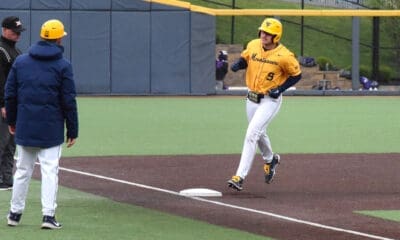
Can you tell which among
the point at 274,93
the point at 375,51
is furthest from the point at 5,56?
the point at 375,51

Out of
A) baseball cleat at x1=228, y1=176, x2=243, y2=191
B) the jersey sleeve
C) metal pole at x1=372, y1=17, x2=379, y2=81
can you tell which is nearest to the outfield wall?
metal pole at x1=372, y1=17, x2=379, y2=81

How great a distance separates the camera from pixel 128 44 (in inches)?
1414

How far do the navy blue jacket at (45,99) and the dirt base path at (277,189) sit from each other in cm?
186

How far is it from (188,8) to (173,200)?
79.5 ft

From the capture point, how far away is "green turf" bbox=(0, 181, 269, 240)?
32.6 ft

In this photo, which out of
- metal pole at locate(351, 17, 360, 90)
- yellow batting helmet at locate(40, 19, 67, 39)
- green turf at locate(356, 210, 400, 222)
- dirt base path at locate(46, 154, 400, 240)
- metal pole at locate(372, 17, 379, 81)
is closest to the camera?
yellow batting helmet at locate(40, 19, 67, 39)

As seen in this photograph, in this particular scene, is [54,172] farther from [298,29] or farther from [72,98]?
[298,29]

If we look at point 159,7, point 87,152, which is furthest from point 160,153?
point 159,7

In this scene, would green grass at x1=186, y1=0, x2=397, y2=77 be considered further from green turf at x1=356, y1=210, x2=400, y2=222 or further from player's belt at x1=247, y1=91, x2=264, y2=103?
green turf at x1=356, y1=210, x2=400, y2=222

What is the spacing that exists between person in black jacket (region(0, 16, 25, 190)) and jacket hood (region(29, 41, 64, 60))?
8.42 feet

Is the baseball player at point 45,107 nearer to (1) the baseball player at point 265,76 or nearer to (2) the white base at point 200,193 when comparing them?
(2) the white base at point 200,193

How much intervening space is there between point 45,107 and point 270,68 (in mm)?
4131

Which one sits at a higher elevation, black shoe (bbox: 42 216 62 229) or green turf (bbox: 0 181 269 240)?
black shoe (bbox: 42 216 62 229)

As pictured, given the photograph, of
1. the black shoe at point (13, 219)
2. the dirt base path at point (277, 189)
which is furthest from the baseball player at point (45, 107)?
the dirt base path at point (277, 189)
